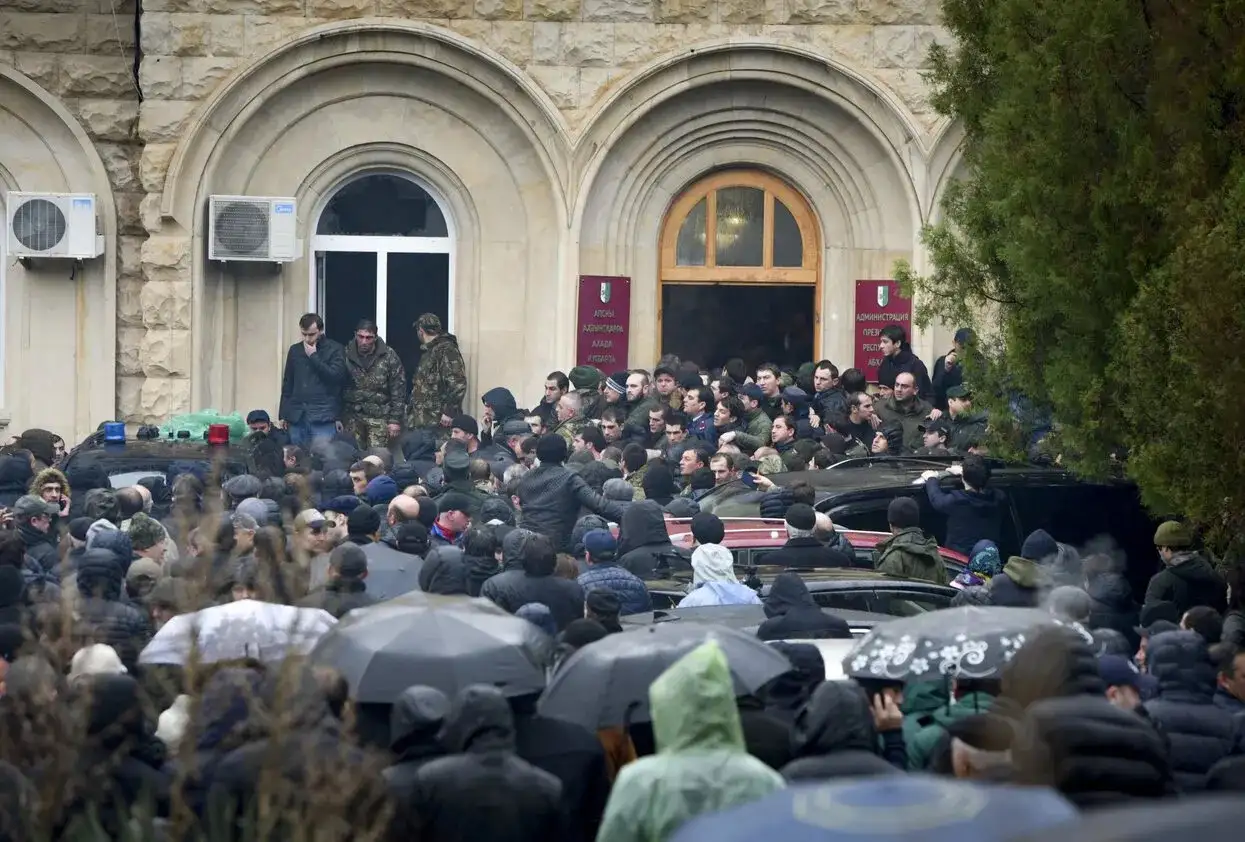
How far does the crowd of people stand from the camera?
6160 millimetres

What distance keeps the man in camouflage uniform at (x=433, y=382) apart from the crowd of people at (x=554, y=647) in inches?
74.8

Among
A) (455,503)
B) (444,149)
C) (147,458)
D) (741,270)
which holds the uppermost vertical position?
(444,149)

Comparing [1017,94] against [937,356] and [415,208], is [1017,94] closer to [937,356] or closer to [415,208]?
[937,356]

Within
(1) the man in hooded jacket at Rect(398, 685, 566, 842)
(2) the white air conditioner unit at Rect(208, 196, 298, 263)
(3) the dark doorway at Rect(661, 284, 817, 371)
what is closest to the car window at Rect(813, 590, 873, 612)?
(1) the man in hooded jacket at Rect(398, 685, 566, 842)

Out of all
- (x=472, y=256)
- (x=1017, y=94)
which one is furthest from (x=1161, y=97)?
(x=472, y=256)

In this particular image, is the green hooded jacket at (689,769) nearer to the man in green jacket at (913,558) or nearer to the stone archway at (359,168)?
the man in green jacket at (913,558)

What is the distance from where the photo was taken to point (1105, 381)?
11398 millimetres

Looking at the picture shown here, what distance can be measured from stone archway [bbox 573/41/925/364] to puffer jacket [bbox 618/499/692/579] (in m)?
7.78

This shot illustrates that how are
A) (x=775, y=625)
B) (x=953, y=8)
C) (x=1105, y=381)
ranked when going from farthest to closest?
(x=953, y=8)
(x=1105, y=381)
(x=775, y=625)

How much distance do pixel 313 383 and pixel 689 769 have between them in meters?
13.8

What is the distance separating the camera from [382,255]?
20.9 meters

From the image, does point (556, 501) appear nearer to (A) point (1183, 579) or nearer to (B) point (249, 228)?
Answer: (A) point (1183, 579)

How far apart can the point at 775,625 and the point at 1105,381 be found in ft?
9.09

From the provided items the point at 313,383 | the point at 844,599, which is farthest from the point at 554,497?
the point at 313,383
